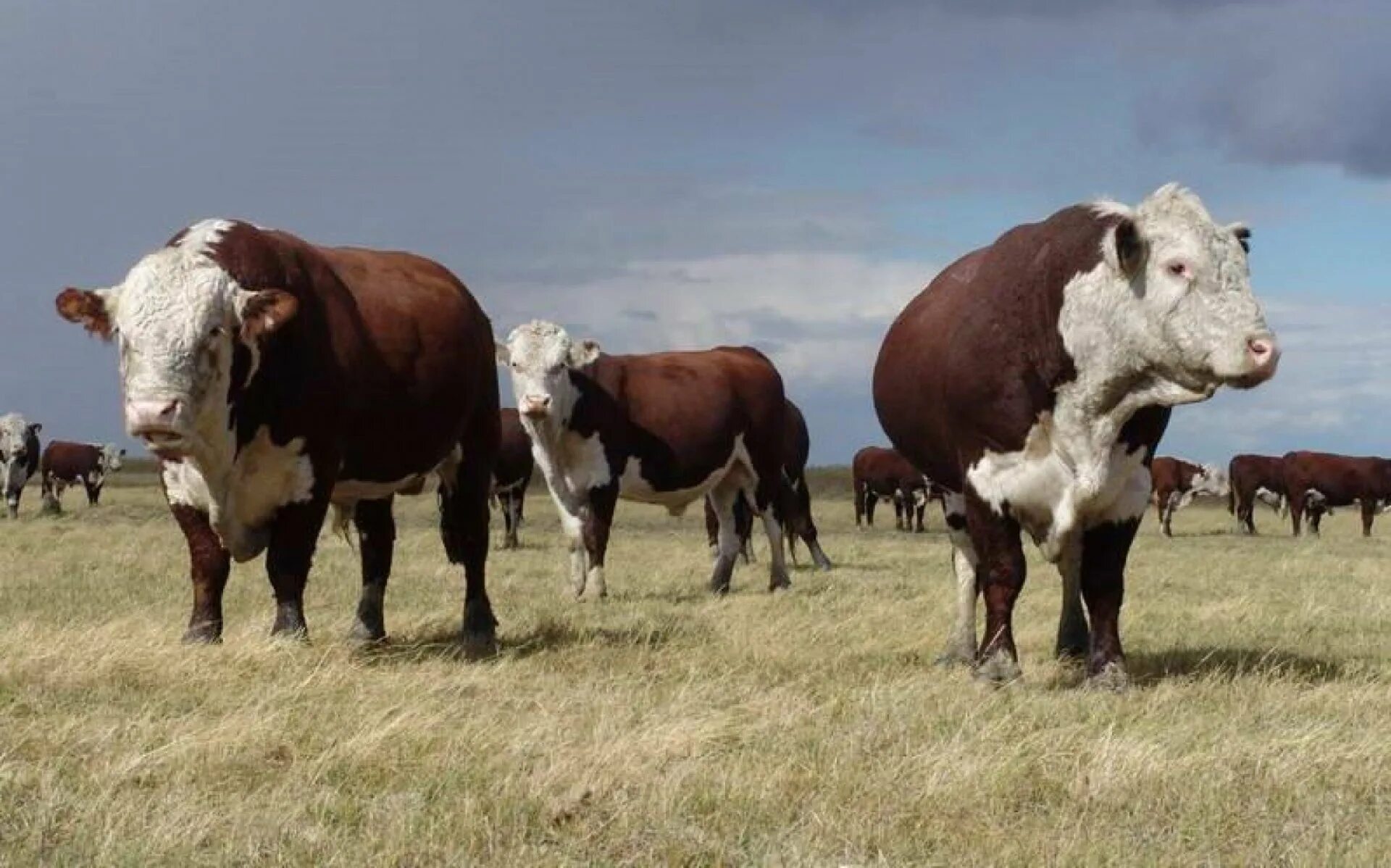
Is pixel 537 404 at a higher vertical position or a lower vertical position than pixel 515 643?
higher

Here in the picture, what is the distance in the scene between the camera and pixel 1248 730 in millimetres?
6195

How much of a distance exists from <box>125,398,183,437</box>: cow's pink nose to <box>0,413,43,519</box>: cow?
28.7 meters

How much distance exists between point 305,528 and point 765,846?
14.8 ft

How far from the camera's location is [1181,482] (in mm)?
41688

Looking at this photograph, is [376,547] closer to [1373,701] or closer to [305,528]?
[305,528]

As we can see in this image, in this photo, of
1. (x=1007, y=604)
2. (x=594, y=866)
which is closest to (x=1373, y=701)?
(x=1007, y=604)

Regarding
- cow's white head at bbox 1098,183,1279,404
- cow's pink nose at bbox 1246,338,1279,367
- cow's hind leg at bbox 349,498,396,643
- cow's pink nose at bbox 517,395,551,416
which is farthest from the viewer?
cow's pink nose at bbox 517,395,551,416

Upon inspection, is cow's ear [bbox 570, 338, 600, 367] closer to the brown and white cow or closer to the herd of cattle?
the herd of cattle

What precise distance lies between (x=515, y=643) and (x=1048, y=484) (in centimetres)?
379

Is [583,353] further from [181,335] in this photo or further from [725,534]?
[181,335]

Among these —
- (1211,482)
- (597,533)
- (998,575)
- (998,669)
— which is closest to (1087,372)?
(998,575)

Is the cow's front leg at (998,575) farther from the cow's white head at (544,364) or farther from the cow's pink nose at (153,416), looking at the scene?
the cow's white head at (544,364)

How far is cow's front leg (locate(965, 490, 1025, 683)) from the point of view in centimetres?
734

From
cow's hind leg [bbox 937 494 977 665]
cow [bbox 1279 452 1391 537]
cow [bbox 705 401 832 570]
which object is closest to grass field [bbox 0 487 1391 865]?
cow's hind leg [bbox 937 494 977 665]
